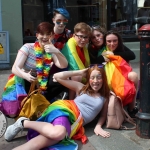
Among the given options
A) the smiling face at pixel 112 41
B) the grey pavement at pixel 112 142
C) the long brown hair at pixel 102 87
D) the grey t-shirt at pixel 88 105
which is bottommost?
the grey pavement at pixel 112 142

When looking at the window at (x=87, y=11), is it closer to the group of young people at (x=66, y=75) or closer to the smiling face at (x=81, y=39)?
the group of young people at (x=66, y=75)

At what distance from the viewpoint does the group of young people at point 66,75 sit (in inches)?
124

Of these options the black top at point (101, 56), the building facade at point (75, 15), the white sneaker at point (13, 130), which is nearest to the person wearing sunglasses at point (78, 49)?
the black top at point (101, 56)

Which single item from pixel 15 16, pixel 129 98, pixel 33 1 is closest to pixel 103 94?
pixel 129 98

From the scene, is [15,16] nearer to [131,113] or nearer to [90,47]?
[90,47]

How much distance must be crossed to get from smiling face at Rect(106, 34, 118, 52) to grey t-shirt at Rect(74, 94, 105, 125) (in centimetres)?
83

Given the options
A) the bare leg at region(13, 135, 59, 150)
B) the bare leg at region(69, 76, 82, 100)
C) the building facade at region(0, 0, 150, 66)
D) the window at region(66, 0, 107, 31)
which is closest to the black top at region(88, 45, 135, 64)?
the bare leg at region(69, 76, 82, 100)

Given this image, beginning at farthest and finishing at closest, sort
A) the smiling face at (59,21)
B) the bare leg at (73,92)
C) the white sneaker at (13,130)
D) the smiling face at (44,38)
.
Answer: the smiling face at (59,21) < the bare leg at (73,92) < the smiling face at (44,38) < the white sneaker at (13,130)

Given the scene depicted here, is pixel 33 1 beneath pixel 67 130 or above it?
above

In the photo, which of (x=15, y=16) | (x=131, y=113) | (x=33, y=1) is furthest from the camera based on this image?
(x=33, y=1)

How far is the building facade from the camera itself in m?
7.34

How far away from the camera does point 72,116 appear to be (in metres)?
Answer: 3.32

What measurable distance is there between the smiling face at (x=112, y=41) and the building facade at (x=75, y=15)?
149 inches

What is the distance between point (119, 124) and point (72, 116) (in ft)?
2.06
